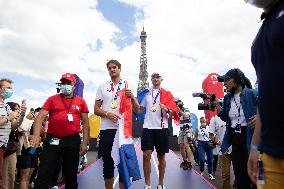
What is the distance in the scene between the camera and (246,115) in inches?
185

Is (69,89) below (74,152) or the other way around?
the other way around

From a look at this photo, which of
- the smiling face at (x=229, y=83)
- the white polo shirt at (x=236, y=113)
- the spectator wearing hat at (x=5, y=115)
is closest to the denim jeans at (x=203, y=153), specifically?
the white polo shirt at (x=236, y=113)

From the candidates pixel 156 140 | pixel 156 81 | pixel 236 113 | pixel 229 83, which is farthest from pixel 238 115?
pixel 156 81

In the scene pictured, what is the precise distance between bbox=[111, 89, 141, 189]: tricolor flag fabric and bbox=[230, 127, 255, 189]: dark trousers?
1478mm

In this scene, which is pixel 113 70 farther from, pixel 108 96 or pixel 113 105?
pixel 113 105

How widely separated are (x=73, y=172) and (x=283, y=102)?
158 inches

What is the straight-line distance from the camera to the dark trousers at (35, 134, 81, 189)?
189 inches

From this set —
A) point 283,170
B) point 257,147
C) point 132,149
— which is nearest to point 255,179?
point 257,147

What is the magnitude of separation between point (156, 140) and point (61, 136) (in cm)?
220

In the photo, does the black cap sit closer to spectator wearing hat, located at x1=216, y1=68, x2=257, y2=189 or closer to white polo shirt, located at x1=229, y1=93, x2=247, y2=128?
spectator wearing hat, located at x1=216, y1=68, x2=257, y2=189

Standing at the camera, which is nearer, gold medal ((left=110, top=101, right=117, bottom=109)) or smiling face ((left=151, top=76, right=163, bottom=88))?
gold medal ((left=110, top=101, right=117, bottom=109))

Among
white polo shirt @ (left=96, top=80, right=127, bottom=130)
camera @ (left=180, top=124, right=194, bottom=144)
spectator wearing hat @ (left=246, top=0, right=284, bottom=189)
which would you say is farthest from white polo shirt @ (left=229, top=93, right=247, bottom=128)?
camera @ (left=180, top=124, right=194, bottom=144)

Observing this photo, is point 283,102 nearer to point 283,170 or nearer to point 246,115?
point 283,170

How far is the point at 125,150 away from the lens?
505 cm
